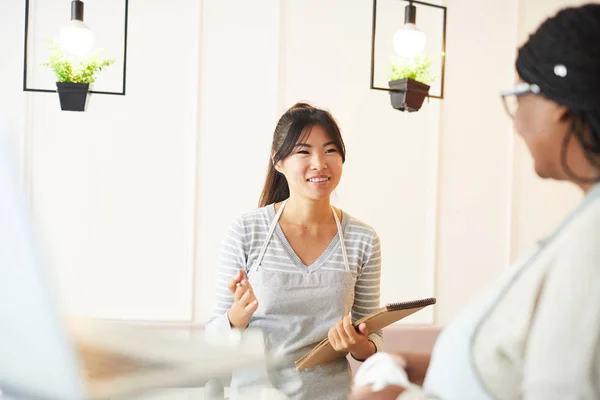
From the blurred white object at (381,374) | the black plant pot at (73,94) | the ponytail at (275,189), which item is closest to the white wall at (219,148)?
the black plant pot at (73,94)

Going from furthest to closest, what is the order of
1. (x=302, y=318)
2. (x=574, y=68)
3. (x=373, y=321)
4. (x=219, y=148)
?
1. (x=219, y=148)
2. (x=302, y=318)
3. (x=373, y=321)
4. (x=574, y=68)

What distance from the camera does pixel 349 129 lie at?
13.3ft

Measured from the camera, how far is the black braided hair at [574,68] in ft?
3.02

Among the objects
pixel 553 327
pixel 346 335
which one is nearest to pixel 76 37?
pixel 346 335

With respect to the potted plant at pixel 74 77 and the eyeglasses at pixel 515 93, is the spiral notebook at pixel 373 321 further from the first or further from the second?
the potted plant at pixel 74 77

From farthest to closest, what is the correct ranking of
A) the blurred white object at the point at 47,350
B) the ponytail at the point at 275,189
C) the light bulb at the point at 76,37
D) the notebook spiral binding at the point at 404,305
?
the light bulb at the point at 76,37 → the ponytail at the point at 275,189 → the notebook spiral binding at the point at 404,305 → the blurred white object at the point at 47,350

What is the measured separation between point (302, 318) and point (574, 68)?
1.27 meters

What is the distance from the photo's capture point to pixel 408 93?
10.1ft

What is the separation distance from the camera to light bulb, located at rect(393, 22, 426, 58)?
2863 mm

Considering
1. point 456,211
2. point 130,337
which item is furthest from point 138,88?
point 130,337

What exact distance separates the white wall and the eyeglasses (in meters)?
2.85

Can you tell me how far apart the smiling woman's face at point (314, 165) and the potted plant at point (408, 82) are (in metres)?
1.06

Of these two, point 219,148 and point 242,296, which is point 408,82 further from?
point 242,296

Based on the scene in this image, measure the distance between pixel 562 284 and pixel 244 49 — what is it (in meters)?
3.22
